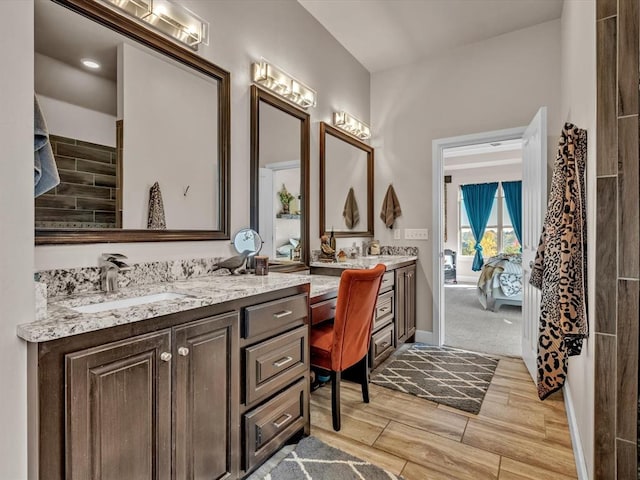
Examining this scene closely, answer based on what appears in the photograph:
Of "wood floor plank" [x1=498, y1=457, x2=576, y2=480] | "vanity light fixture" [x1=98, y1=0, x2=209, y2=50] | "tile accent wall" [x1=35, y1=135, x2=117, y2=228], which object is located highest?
A: "vanity light fixture" [x1=98, y1=0, x2=209, y2=50]

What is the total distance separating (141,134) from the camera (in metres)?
1.73

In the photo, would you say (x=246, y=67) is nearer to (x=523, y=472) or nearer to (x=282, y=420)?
(x=282, y=420)

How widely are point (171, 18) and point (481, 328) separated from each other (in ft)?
14.0

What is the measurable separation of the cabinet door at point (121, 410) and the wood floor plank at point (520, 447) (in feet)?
5.35

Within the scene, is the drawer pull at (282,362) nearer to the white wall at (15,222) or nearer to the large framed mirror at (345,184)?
the white wall at (15,222)

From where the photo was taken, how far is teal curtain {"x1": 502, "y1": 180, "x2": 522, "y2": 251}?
7.48 m

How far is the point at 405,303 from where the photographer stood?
3.46 metres

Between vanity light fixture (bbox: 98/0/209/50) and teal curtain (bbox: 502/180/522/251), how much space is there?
7358mm

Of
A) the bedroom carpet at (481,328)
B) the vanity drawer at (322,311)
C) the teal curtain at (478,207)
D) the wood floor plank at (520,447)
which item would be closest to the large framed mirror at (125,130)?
the vanity drawer at (322,311)

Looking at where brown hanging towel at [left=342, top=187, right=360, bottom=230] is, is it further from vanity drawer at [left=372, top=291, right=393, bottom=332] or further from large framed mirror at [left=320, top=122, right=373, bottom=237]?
vanity drawer at [left=372, top=291, right=393, bottom=332]

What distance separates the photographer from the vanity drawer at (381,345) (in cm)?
279

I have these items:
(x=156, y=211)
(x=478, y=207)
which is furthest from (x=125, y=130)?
(x=478, y=207)

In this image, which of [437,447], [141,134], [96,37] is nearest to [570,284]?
[437,447]

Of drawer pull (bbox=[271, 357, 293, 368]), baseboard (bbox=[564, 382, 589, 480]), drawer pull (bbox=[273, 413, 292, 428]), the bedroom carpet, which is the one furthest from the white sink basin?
the bedroom carpet
